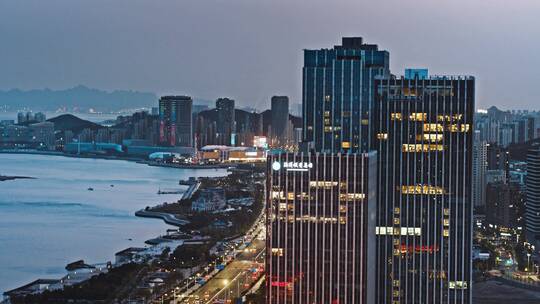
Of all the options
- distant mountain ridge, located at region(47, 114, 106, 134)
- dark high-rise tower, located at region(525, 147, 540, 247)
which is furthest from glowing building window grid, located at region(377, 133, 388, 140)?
distant mountain ridge, located at region(47, 114, 106, 134)

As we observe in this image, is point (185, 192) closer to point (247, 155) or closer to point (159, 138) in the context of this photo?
point (247, 155)

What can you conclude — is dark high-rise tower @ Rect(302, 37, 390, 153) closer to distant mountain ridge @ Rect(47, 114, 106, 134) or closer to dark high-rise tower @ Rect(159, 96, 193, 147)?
dark high-rise tower @ Rect(159, 96, 193, 147)

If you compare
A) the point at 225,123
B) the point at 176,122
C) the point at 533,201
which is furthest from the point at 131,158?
the point at 533,201

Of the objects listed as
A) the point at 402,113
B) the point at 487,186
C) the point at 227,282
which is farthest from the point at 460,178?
the point at 487,186

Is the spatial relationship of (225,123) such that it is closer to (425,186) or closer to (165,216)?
(165,216)

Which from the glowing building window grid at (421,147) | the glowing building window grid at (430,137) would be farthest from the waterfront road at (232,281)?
the glowing building window grid at (430,137)

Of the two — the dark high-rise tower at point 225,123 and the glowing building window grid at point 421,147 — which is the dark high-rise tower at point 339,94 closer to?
the glowing building window grid at point 421,147
